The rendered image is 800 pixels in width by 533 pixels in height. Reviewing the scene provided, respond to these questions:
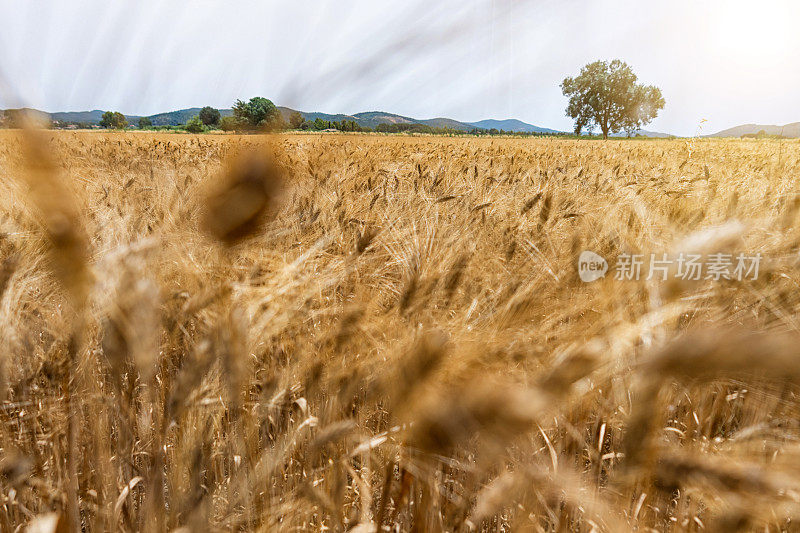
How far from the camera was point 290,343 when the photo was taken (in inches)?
36.4

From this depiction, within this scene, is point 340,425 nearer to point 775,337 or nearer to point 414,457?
point 414,457

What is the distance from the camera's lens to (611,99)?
36.5m

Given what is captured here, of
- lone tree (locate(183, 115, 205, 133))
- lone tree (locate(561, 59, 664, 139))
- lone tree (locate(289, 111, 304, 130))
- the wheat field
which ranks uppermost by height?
lone tree (locate(561, 59, 664, 139))

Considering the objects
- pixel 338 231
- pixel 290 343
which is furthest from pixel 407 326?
pixel 338 231

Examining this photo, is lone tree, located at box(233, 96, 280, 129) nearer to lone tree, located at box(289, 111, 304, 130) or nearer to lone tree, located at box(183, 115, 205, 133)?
lone tree, located at box(289, 111, 304, 130)

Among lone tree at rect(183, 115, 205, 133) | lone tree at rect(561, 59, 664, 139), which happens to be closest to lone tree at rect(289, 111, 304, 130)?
lone tree at rect(183, 115, 205, 133)

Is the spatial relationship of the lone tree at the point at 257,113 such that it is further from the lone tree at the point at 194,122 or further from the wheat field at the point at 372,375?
the lone tree at the point at 194,122

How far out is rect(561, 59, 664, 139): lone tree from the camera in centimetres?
3641

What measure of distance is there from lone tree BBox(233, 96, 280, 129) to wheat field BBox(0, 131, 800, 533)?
32mm

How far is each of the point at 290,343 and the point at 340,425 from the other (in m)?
0.38
